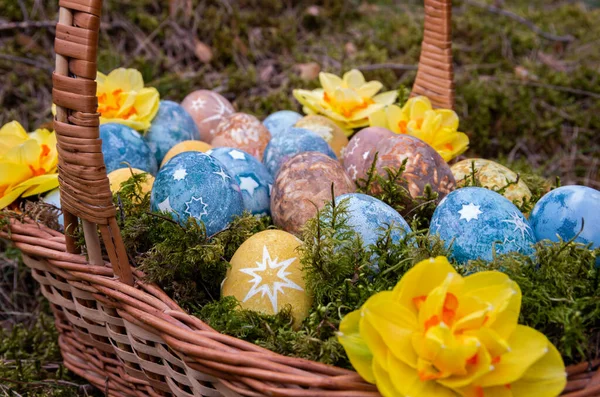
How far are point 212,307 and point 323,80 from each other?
4.04 ft

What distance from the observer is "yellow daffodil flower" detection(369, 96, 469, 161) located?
192 cm

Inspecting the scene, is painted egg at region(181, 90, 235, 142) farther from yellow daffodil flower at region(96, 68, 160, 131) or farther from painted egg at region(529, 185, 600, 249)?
painted egg at region(529, 185, 600, 249)

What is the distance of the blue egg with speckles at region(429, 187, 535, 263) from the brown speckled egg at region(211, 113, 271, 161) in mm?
784

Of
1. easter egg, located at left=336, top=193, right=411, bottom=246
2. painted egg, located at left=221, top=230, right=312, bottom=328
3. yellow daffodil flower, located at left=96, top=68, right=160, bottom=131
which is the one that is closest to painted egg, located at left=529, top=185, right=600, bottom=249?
easter egg, located at left=336, top=193, right=411, bottom=246

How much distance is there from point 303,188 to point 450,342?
0.67 meters

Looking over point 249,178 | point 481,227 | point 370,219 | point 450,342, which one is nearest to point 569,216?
point 481,227

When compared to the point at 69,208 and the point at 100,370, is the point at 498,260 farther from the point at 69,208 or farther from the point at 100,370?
the point at 100,370

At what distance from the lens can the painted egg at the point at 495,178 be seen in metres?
1.70

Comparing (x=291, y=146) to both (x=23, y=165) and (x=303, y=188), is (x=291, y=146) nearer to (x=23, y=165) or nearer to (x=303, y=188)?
(x=303, y=188)

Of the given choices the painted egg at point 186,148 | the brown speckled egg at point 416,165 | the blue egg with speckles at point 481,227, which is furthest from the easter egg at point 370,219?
the painted egg at point 186,148

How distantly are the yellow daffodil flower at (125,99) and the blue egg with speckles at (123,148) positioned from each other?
13 centimetres

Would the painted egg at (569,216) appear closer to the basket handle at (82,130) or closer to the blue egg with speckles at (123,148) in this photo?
the basket handle at (82,130)

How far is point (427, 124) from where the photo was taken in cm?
192

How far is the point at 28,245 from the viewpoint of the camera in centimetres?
152
